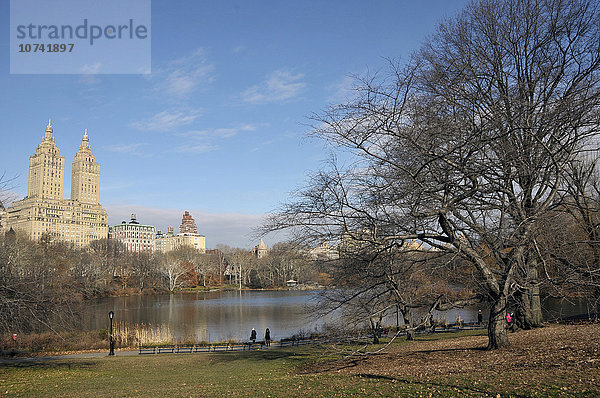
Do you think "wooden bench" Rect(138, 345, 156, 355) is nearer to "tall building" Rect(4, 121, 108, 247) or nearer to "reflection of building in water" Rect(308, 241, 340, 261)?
"reflection of building in water" Rect(308, 241, 340, 261)

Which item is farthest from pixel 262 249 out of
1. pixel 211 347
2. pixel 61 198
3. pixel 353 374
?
pixel 61 198

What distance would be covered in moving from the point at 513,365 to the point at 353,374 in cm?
355

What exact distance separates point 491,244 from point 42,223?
164m

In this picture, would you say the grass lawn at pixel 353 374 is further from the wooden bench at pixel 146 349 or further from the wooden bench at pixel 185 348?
Answer: the wooden bench at pixel 146 349

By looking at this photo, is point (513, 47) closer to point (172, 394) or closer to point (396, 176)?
point (396, 176)

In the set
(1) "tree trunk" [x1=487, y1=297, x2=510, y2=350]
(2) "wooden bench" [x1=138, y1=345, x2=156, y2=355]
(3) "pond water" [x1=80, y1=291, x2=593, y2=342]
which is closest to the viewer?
(1) "tree trunk" [x1=487, y1=297, x2=510, y2=350]

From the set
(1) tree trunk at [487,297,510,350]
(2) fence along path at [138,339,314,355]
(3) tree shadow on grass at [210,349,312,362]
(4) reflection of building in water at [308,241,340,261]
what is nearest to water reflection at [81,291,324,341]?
(2) fence along path at [138,339,314,355]

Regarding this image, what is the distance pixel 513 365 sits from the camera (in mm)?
8977

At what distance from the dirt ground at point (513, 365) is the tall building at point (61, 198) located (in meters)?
151

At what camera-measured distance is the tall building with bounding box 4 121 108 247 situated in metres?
147

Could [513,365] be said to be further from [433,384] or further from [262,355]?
[262,355]

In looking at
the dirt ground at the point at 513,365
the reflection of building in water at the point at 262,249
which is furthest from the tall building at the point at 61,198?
the dirt ground at the point at 513,365

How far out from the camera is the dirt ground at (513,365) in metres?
7.32

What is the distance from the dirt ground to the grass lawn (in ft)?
0.05
